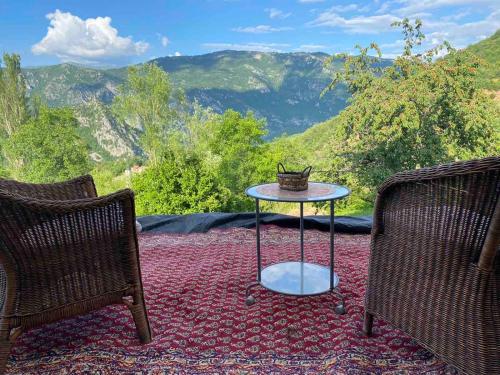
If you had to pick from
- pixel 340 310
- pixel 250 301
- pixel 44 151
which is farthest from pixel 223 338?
pixel 44 151

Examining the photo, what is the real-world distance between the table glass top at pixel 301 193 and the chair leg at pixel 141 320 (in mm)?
698

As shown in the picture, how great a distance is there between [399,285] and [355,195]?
505 cm

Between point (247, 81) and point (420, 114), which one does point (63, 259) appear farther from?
point (247, 81)

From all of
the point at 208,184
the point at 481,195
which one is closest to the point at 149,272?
the point at 481,195

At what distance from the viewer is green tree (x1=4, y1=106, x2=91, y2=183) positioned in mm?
8961

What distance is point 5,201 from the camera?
126 centimetres

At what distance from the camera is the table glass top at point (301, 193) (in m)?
1.79

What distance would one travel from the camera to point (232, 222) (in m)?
3.41

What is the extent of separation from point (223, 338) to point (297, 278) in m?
0.63

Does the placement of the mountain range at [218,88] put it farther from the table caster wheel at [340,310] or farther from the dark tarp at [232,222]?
the table caster wheel at [340,310]

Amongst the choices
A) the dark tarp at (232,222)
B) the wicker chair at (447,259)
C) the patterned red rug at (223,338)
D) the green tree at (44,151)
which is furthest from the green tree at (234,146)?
the wicker chair at (447,259)

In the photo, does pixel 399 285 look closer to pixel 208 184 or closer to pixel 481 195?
pixel 481 195

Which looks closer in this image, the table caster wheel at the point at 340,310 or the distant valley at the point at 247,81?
the table caster wheel at the point at 340,310

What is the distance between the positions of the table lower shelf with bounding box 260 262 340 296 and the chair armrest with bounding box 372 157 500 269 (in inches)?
26.1
